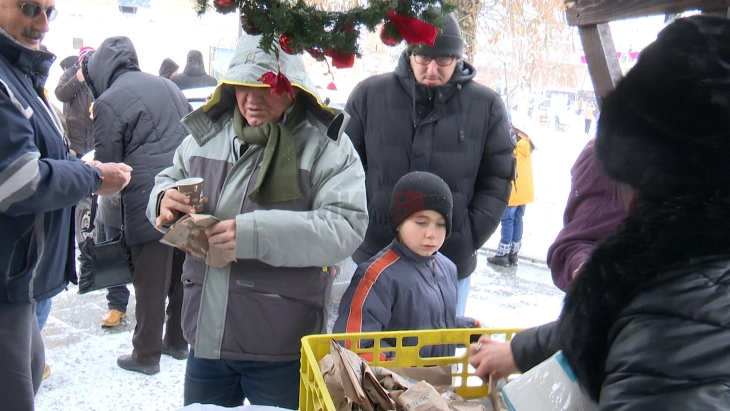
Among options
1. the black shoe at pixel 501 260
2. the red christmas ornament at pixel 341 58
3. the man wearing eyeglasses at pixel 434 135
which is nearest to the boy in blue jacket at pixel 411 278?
the man wearing eyeglasses at pixel 434 135

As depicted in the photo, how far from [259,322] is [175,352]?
212cm

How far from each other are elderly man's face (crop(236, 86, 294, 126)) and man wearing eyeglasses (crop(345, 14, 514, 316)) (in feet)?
2.66

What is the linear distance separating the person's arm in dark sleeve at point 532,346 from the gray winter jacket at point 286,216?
683mm

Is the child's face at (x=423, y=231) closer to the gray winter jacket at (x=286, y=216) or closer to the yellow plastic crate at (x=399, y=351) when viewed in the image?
the gray winter jacket at (x=286, y=216)

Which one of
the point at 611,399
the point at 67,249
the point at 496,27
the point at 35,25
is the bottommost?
the point at 67,249

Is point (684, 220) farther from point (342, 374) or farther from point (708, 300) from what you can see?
point (342, 374)

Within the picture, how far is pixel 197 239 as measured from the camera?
1.93m

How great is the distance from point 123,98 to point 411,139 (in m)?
1.67

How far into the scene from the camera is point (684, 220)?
999mm

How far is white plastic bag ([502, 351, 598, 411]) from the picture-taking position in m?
1.17

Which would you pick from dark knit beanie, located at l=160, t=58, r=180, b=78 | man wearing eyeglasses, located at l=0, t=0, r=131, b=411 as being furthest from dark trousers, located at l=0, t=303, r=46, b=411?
dark knit beanie, located at l=160, t=58, r=180, b=78

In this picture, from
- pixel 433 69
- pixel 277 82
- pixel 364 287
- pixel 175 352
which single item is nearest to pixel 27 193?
pixel 277 82

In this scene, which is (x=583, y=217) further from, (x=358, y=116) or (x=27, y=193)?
(x=27, y=193)

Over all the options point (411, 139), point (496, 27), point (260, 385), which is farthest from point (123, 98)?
point (496, 27)
